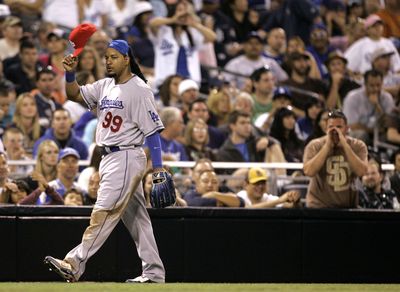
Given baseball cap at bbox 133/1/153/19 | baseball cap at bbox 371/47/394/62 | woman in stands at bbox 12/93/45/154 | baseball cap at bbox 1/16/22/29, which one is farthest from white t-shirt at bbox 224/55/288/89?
woman in stands at bbox 12/93/45/154

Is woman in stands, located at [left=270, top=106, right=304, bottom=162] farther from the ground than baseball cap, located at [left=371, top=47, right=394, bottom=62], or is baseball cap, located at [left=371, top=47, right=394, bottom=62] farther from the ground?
baseball cap, located at [left=371, top=47, right=394, bottom=62]

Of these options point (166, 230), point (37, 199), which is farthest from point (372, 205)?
point (37, 199)

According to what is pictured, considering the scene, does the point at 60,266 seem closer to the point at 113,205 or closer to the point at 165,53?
the point at 113,205

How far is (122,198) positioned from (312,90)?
8.31m

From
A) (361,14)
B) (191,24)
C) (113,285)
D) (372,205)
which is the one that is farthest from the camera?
(361,14)

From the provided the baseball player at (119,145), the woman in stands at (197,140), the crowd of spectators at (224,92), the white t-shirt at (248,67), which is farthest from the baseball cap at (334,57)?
the baseball player at (119,145)

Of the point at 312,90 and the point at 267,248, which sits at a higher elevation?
the point at 312,90

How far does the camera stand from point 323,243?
11.0m

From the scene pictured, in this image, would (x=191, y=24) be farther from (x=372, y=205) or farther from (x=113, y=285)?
(x=113, y=285)

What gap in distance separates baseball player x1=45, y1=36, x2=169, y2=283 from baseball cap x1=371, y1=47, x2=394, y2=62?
28.8ft

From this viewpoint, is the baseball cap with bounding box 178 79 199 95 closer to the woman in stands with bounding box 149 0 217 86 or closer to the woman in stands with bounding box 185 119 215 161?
the woman in stands with bounding box 149 0 217 86

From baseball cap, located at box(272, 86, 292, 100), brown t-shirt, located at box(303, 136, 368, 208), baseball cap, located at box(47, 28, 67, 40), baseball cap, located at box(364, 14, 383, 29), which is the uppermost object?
baseball cap, located at box(364, 14, 383, 29)

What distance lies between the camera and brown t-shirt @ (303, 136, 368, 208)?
11.2m

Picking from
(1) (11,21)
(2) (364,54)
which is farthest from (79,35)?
(2) (364,54)
